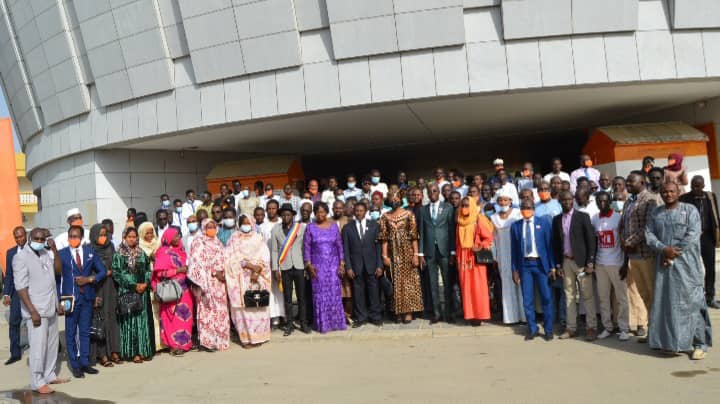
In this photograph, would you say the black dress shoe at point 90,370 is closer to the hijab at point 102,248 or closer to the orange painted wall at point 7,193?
the hijab at point 102,248

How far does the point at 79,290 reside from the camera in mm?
6422

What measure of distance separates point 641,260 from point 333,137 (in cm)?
1197

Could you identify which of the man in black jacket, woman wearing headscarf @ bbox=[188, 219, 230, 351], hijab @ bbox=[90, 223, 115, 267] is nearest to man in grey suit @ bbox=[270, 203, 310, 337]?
woman wearing headscarf @ bbox=[188, 219, 230, 351]

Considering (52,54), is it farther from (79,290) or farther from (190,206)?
(79,290)

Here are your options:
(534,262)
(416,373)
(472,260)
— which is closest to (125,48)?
(472,260)

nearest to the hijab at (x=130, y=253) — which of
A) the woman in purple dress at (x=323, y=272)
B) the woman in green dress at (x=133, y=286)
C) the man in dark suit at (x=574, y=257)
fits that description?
the woman in green dress at (x=133, y=286)

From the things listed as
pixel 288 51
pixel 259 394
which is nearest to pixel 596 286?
pixel 259 394

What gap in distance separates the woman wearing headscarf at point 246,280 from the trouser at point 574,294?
384 cm

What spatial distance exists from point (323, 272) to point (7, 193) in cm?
822

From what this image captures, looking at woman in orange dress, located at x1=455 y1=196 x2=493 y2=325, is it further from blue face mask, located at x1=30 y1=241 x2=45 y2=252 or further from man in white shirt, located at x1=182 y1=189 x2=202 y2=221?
man in white shirt, located at x1=182 y1=189 x2=202 y2=221

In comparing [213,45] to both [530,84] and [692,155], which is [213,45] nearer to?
[530,84]

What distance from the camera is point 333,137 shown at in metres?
17.1

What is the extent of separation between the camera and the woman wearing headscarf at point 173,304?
716 cm

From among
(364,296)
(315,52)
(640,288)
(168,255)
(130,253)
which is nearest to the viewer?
(640,288)
